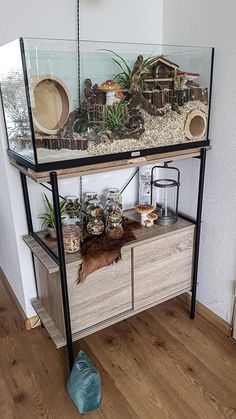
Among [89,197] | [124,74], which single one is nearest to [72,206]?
[89,197]

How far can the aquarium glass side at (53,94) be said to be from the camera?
118cm

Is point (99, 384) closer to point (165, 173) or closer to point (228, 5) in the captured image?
point (165, 173)

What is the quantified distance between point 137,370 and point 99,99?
125 cm

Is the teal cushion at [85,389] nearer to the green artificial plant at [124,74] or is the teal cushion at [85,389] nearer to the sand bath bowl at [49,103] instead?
the sand bath bowl at [49,103]

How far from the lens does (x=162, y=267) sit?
5.79 ft

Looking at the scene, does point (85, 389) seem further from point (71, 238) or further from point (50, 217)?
point (50, 217)

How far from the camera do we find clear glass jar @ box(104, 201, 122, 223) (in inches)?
64.6

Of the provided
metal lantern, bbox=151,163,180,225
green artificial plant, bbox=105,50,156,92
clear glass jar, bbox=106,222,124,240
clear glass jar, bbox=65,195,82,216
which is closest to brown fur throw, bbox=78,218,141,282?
clear glass jar, bbox=106,222,124,240

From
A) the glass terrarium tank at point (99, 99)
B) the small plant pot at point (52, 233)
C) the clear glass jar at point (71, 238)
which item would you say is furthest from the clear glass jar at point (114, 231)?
the glass terrarium tank at point (99, 99)

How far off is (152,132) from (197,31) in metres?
0.61

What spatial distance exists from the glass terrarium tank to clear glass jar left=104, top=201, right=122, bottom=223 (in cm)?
34

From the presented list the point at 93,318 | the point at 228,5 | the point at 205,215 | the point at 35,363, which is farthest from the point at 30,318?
the point at 228,5

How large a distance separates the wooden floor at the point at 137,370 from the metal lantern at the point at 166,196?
60cm

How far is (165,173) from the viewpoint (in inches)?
81.4
